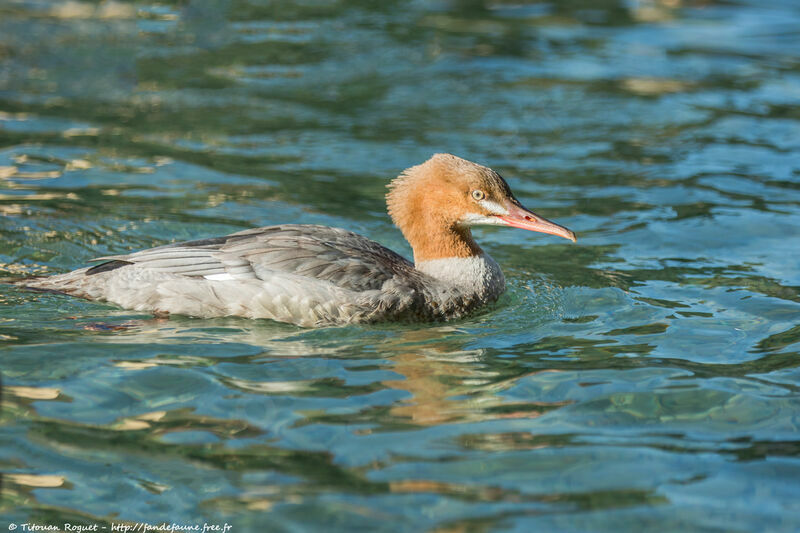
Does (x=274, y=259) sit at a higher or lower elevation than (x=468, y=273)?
higher

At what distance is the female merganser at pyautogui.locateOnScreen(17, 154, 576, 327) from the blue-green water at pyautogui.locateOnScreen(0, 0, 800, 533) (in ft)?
0.59

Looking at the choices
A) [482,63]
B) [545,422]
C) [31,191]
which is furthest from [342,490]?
[482,63]

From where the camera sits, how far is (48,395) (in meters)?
6.25

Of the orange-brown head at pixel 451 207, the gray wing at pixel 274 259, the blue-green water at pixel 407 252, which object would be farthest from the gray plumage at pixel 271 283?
the orange-brown head at pixel 451 207

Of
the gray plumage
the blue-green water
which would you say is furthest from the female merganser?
the blue-green water

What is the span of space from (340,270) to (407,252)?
7.47 ft

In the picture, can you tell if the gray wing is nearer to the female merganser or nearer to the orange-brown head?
the female merganser

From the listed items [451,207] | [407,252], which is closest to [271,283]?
[451,207]

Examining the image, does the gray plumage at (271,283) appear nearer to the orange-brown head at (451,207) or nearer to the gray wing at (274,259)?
the gray wing at (274,259)

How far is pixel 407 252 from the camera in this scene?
32.4 feet

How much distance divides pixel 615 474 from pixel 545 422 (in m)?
0.68

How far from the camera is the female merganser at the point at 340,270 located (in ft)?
24.8

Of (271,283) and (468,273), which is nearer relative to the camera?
(271,283)

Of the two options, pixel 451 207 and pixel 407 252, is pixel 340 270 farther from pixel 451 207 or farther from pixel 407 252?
pixel 407 252
